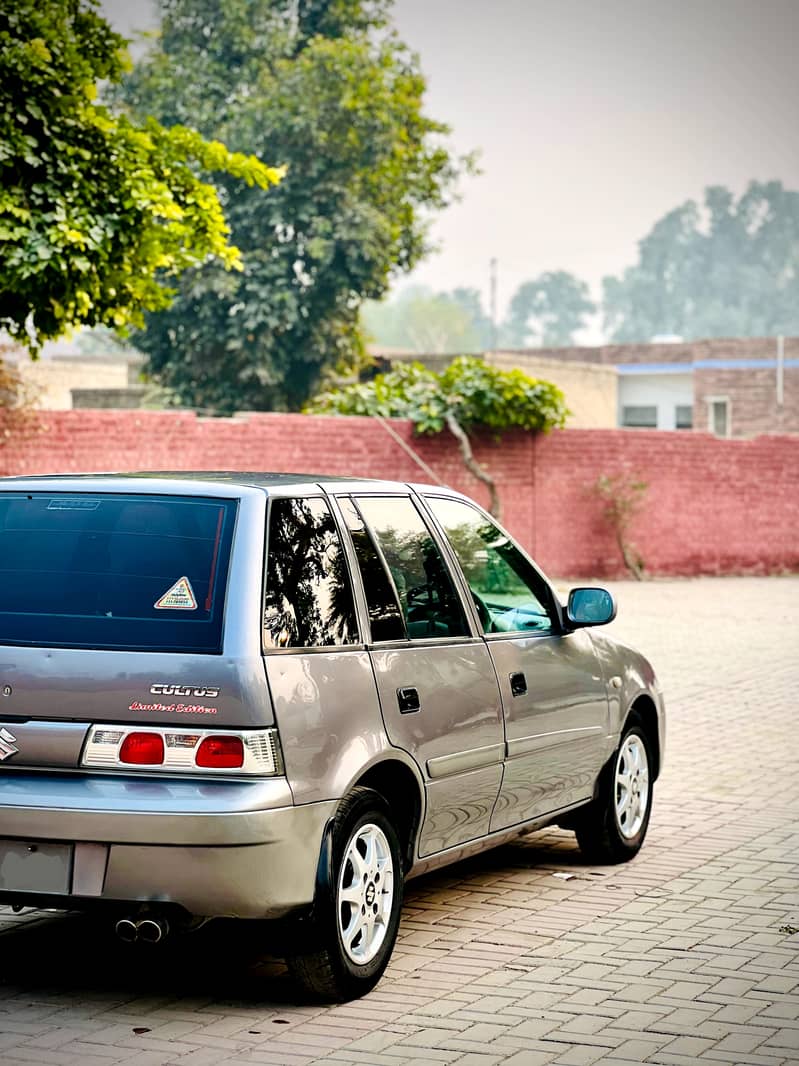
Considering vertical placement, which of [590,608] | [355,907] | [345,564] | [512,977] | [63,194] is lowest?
[512,977]

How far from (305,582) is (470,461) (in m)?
21.0

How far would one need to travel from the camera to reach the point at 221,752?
17.1 ft

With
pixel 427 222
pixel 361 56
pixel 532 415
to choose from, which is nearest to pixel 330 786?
pixel 532 415

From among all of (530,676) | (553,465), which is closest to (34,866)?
(530,676)

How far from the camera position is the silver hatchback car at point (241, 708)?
5.21 meters

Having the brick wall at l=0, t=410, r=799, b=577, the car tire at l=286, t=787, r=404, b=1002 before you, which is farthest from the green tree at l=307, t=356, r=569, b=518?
the car tire at l=286, t=787, r=404, b=1002

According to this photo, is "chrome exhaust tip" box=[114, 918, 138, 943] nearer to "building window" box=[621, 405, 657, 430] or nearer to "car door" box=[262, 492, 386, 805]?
"car door" box=[262, 492, 386, 805]

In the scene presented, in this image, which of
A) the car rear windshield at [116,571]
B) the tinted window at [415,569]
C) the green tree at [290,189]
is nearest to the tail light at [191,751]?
the car rear windshield at [116,571]

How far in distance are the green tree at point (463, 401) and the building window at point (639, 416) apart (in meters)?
31.5

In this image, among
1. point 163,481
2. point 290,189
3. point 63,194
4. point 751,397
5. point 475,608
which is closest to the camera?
point 163,481

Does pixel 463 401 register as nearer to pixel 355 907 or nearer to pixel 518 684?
pixel 518 684

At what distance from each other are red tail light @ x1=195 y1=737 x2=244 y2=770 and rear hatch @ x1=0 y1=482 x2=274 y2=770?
0.16ft

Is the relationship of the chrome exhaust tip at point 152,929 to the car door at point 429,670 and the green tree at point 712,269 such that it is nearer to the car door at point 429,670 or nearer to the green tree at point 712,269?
the car door at point 429,670

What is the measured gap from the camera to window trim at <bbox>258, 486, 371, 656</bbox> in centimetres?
540
